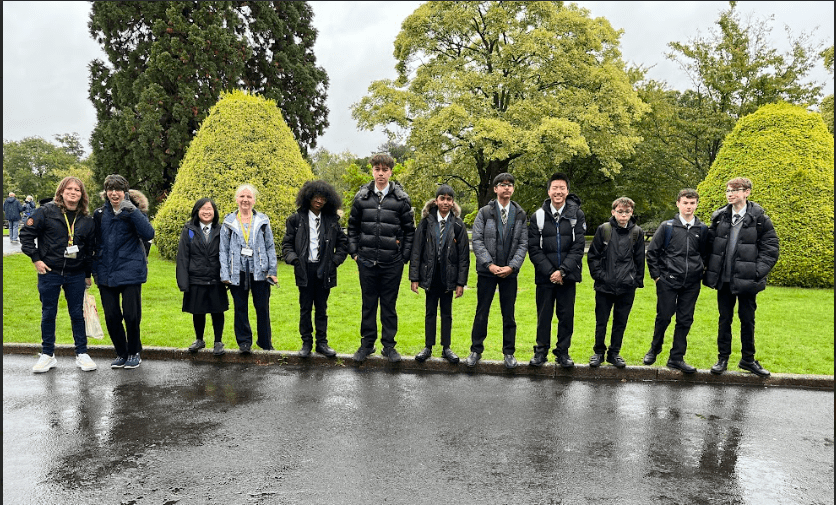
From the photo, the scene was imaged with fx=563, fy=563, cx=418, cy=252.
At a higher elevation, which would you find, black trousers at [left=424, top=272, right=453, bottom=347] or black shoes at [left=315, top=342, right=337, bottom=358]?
black trousers at [left=424, top=272, right=453, bottom=347]

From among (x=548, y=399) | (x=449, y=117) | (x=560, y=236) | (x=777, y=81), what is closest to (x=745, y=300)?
(x=560, y=236)

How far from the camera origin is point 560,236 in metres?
6.23

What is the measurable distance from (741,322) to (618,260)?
1.47 m

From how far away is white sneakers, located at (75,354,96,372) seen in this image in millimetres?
6098

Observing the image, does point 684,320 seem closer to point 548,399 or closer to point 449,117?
point 548,399

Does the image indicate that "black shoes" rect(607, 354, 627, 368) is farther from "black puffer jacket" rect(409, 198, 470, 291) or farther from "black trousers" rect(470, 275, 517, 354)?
"black puffer jacket" rect(409, 198, 470, 291)

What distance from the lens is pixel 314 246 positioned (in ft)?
21.3

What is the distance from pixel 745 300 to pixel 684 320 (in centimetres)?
65

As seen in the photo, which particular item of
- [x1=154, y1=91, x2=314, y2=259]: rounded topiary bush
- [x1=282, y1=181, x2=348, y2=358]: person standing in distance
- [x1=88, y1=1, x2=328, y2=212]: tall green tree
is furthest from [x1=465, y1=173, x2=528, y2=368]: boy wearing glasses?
[x1=88, y1=1, x2=328, y2=212]: tall green tree

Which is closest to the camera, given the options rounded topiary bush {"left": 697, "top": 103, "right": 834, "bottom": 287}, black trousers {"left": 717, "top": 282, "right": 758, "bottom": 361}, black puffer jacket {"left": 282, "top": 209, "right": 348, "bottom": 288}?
black trousers {"left": 717, "top": 282, "right": 758, "bottom": 361}

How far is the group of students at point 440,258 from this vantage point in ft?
19.8

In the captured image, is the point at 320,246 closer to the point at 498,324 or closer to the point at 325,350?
the point at 325,350

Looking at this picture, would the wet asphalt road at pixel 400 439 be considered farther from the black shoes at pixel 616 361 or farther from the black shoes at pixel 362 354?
the black shoes at pixel 616 361

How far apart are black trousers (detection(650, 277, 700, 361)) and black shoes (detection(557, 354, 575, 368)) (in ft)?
3.33
